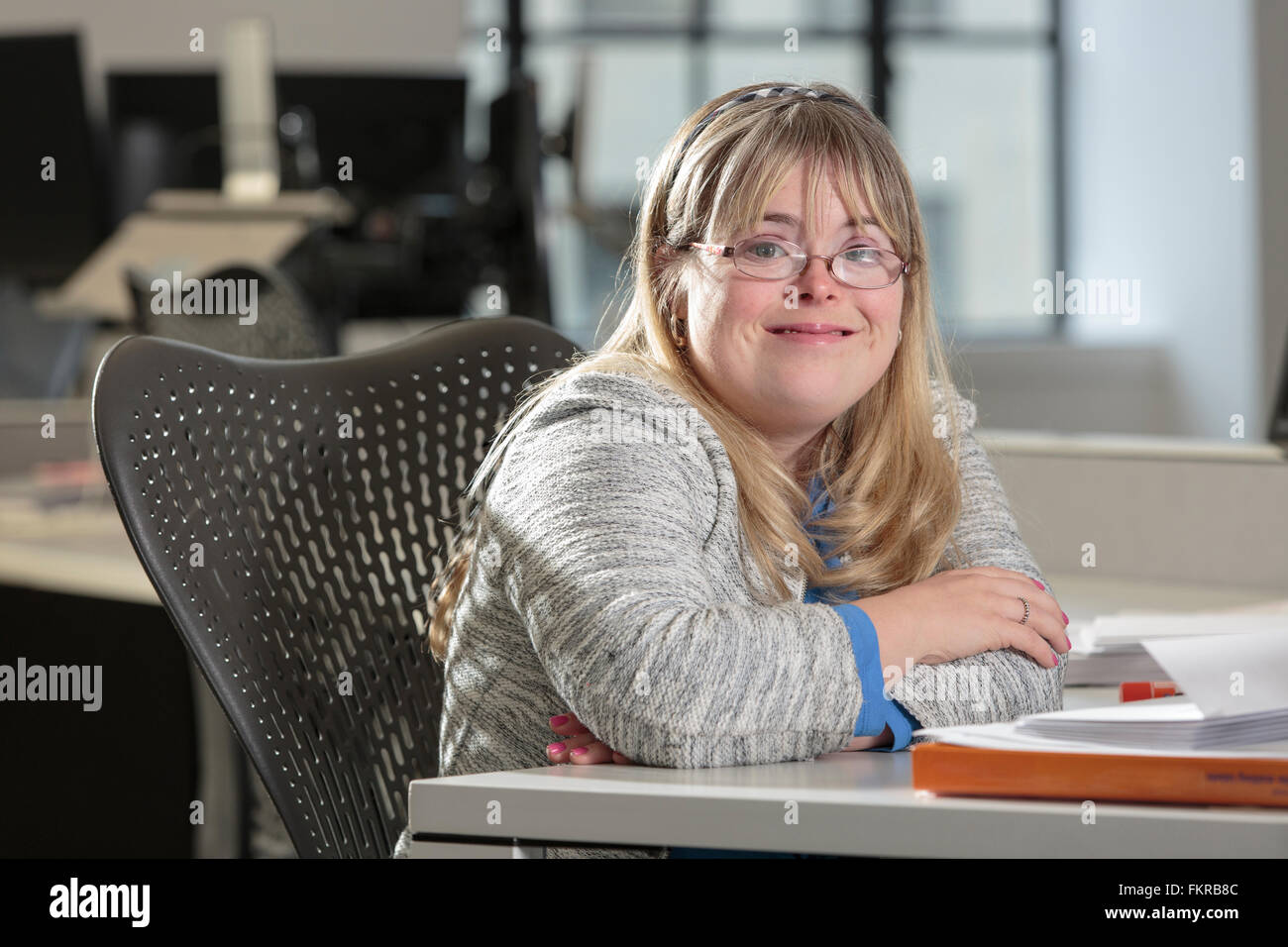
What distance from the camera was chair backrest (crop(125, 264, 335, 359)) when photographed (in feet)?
6.85

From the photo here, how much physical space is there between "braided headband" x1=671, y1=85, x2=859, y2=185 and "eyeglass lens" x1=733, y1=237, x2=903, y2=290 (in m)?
0.11

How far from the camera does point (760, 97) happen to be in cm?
115

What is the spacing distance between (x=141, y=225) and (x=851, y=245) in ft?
5.48

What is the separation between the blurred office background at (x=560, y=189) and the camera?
7.92ft

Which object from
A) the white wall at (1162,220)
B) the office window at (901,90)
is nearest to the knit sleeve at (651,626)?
the white wall at (1162,220)

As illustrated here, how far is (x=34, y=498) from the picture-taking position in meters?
2.68

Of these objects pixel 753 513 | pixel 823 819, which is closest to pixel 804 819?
pixel 823 819

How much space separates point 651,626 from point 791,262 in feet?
1.15

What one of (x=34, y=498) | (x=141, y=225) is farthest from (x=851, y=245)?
(x=34, y=498)

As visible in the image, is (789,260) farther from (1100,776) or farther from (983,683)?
(1100,776)

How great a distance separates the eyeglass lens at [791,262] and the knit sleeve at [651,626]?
170mm

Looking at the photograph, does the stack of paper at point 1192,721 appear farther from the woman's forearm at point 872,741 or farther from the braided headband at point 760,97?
the braided headband at point 760,97

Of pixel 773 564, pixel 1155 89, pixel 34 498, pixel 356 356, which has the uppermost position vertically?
pixel 1155 89
